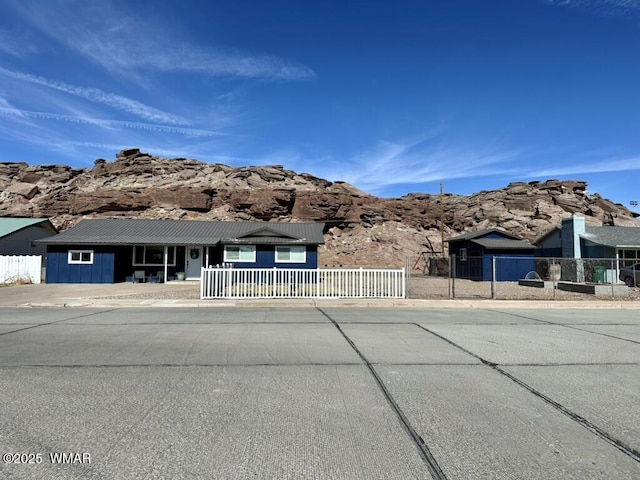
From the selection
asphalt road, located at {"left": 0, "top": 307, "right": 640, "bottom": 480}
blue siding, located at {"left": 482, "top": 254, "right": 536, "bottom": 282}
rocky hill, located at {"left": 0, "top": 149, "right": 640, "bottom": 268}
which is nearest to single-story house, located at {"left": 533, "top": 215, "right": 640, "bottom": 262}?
blue siding, located at {"left": 482, "top": 254, "right": 536, "bottom": 282}

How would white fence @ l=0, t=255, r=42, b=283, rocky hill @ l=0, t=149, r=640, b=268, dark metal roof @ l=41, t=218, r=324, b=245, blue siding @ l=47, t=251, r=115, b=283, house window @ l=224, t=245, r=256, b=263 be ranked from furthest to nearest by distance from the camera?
rocky hill @ l=0, t=149, r=640, b=268, house window @ l=224, t=245, r=256, b=263, dark metal roof @ l=41, t=218, r=324, b=245, white fence @ l=0, t=255, r=42, b=283, blue siding @ l=47, t=251, r=115, b=283

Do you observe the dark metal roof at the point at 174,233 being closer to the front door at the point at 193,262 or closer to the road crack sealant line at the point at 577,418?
the front door at the point at 193,262

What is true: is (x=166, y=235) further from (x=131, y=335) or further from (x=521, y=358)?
(x=521, y=358)

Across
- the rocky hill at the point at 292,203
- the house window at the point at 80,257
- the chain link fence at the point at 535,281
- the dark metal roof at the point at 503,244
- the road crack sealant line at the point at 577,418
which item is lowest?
the road crack sealant line at the point at 577,418

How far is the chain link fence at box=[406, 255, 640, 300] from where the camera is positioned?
20.5m

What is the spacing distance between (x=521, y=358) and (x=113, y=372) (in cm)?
606

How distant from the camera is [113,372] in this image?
5984 mm

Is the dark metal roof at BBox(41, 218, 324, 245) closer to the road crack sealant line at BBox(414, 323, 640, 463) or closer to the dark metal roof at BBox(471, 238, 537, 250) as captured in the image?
the dark metal roof at BBox(471, 238, 537, 250)

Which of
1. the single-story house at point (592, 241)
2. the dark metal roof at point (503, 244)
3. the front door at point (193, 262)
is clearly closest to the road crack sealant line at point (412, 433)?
the front door at point (193, 262)

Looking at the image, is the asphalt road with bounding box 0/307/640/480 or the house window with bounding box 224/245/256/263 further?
the house window with bounding box 224/245/256/263

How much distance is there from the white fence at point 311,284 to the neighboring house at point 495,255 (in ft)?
44.3

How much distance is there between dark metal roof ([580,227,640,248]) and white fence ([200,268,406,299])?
59.1 ft

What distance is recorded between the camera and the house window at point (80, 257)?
26.8 meters

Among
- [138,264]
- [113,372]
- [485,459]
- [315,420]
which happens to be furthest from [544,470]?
[138,264]
